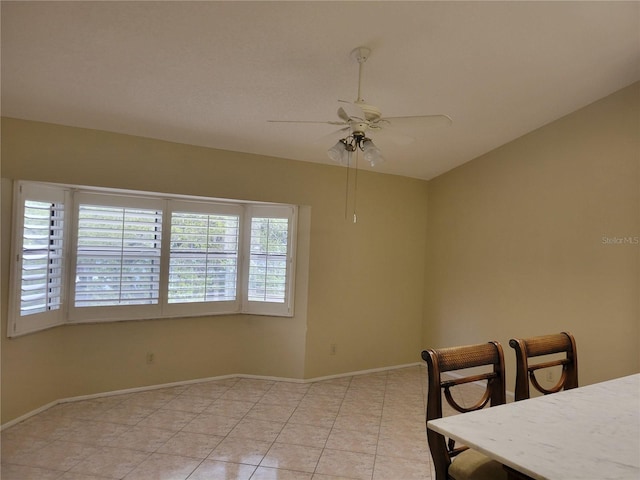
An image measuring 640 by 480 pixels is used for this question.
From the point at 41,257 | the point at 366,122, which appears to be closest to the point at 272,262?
the point at 41,257

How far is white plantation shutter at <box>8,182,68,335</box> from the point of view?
3.04 meters

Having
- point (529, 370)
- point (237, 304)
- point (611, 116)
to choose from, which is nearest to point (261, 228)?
point (237, 304)

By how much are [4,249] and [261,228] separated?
2215 mm

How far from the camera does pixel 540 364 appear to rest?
76.9 inches

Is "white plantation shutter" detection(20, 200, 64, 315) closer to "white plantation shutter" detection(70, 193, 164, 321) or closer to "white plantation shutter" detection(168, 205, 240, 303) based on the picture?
"white plantation shutter" detection(70, 193, 164, 321)

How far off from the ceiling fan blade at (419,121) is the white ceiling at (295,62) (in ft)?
1.04

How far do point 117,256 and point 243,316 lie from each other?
1411mm

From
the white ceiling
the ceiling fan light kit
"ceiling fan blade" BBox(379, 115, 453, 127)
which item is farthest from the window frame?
"ceiling fan blade" BBox(379, 115, 453, 127)

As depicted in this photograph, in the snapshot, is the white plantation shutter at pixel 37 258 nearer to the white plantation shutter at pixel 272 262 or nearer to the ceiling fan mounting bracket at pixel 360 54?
the white plantation shutter at pixel 272 262

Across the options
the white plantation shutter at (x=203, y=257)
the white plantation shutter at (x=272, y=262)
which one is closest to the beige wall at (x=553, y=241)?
the white plantation shutter at (x=272, y=262)

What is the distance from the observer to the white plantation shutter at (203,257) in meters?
3.97

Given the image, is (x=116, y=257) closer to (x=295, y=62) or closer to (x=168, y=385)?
(x=168, y=385)

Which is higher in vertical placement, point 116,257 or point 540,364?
point 116,257

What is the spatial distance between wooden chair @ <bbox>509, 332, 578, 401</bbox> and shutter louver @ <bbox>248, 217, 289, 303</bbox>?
2703 millimetres
